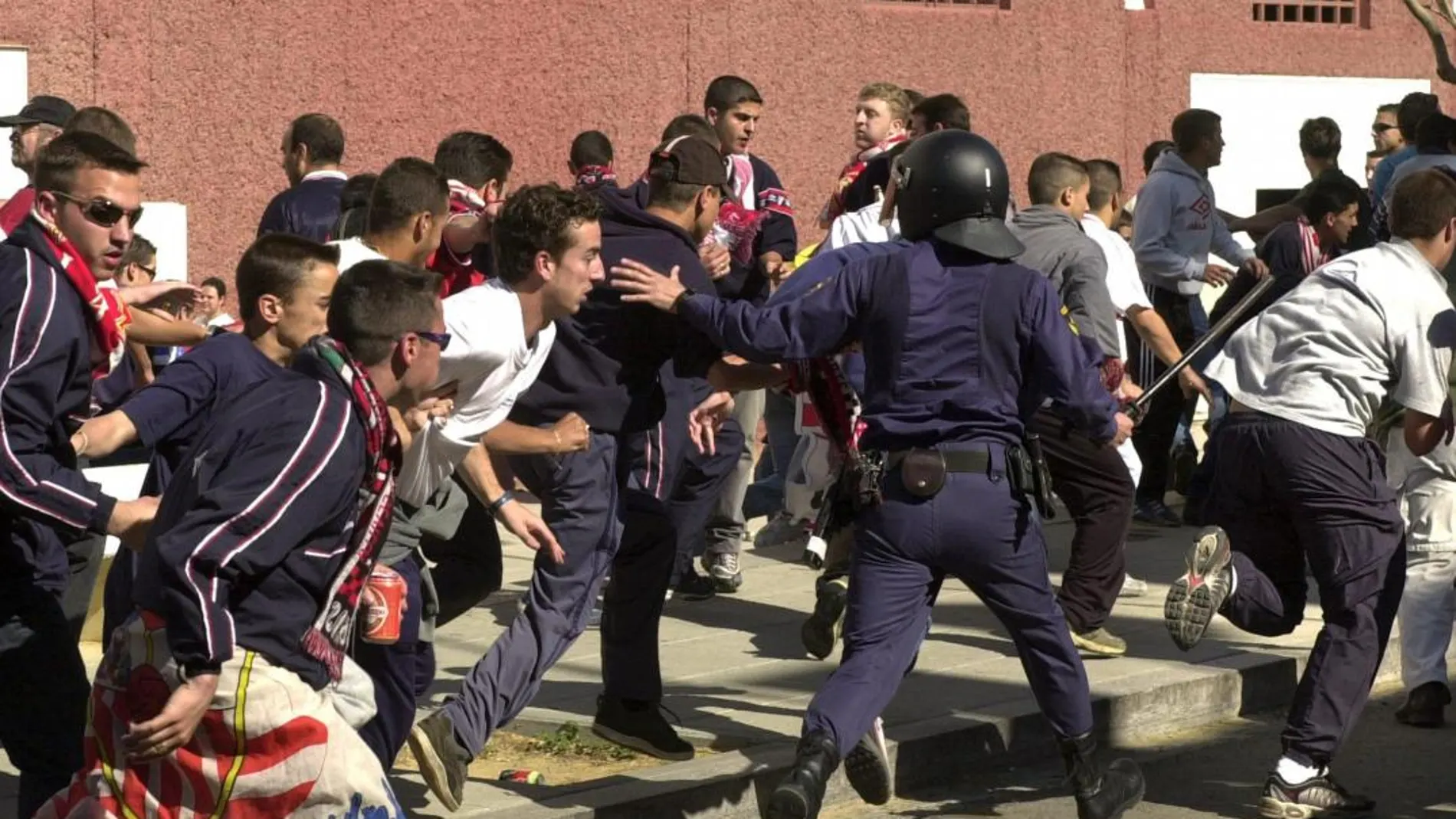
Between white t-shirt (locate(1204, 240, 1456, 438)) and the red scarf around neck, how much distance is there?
3451 millimetres

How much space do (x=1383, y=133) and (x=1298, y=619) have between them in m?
8.64

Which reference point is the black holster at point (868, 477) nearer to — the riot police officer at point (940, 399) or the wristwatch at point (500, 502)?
the riot police officer at point (940, 399)

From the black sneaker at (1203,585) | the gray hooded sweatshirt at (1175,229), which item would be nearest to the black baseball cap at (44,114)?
the black sneaker at (1203,585)

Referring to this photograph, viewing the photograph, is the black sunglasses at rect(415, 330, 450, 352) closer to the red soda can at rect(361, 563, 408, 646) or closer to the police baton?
the red soda can at rect(361, 563, 408, 646)

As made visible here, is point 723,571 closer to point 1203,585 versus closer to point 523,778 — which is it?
point 1203,585

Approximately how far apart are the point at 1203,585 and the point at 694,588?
3.24 meters

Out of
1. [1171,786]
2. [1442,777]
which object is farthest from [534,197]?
[1442,777]

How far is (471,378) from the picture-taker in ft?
20.1

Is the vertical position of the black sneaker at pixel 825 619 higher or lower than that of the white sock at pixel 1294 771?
higher

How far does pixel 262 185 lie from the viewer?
12.8 m

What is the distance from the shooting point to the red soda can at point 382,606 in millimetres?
5449

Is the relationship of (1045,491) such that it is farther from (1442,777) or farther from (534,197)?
(1442,777)

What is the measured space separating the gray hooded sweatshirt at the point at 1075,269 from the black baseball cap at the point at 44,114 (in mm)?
3682

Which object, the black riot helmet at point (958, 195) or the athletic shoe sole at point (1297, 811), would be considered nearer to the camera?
the black riot helmet at point (958, 195)
